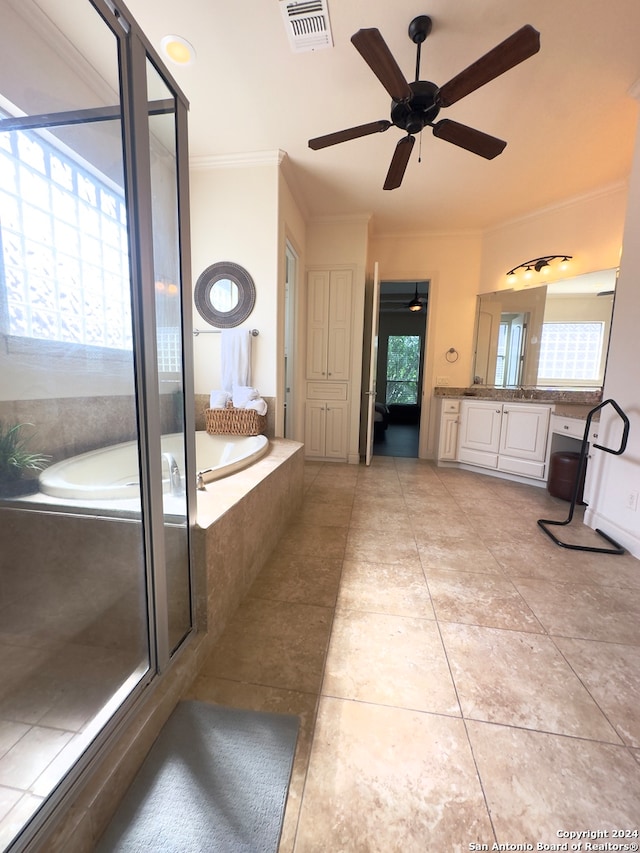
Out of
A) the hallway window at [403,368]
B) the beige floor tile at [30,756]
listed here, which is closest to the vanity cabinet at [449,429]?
the beige floor tile at [30,756]

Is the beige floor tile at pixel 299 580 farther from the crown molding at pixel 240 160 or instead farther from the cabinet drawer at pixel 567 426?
the crown molding at pixel 240 160

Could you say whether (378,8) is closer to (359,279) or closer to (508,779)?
(359,279)

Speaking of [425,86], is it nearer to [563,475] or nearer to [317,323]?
[317,323]

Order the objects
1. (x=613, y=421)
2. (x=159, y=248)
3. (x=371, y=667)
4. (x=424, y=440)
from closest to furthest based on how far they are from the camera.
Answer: (x=159, y=248)
(x=371, y=667)
(x=613, y=421)
(x=424, y=440)

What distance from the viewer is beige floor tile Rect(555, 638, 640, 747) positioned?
1.02m

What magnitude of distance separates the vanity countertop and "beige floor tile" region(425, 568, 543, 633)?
5.86ft

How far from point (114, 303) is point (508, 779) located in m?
1.72

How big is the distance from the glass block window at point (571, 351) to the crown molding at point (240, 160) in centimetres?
310

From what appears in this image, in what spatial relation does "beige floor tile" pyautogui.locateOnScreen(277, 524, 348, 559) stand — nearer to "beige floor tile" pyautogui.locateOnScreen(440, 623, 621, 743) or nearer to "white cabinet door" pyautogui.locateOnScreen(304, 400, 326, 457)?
"beige floor tile" pyautogui.locateOnScreen(440, 623, 621, 743)

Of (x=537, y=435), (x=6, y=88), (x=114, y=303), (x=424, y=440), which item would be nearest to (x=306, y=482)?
(x=424, y=440)

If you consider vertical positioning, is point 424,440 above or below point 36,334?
below

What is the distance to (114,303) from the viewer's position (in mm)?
1038

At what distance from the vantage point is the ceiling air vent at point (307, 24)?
5.22 ft

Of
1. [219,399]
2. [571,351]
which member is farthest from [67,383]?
[571,351]
